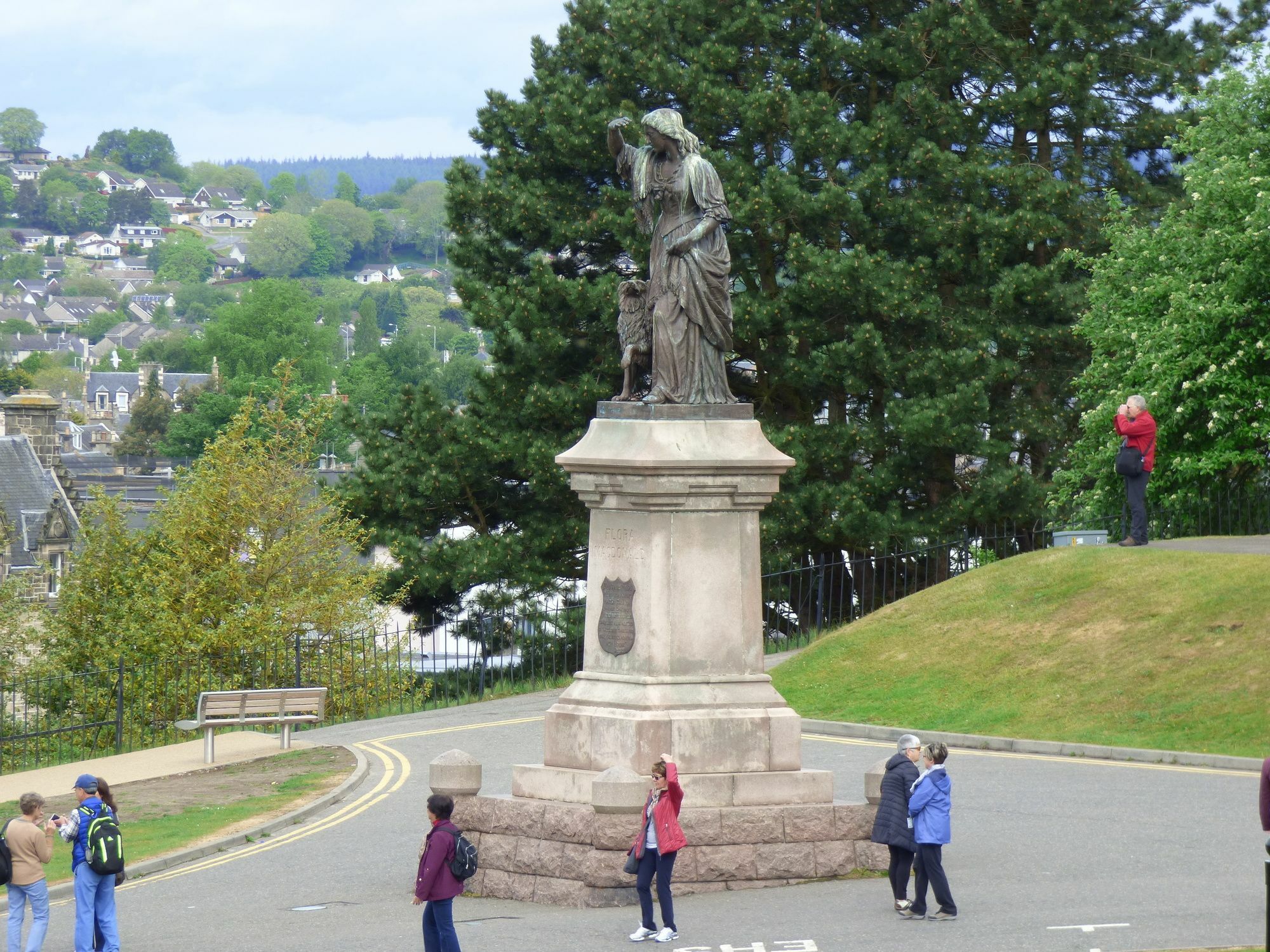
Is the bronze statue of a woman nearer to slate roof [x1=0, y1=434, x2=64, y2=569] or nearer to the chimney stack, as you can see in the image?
slate roof [x1=0, y1=434, x2=64, y2=569]

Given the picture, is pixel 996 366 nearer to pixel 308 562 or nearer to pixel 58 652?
pixel 308 562

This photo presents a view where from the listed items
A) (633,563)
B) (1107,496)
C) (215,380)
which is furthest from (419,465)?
(215,380)

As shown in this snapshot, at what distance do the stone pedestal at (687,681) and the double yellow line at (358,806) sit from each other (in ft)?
9.70

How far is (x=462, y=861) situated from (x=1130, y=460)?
14.8 meters

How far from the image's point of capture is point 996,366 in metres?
31.0

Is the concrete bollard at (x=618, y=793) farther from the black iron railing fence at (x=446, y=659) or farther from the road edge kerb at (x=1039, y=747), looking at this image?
the black iron railing fence at (x=446, y=659)

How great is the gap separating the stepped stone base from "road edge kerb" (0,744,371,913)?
10.2ft

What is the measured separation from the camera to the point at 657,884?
42.0ft

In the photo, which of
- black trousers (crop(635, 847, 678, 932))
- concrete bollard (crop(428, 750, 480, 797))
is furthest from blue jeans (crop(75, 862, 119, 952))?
black trousers (crop(635, 847, 678, 932))

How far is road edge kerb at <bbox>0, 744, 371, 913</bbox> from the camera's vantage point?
15.9 metres

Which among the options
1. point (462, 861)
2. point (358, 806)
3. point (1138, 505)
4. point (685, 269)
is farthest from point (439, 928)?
point (1138, 505)

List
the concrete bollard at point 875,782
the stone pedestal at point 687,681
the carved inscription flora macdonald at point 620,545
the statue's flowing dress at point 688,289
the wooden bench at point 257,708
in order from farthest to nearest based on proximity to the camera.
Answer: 1. the wooden bench at point 257,708
2. the statue's flowing dress at point 688,289
3. the carved inscription flora macdonald at point 620,545
4. the concrete bollard at point 875,782
5. the stone pedestal at point 687,681

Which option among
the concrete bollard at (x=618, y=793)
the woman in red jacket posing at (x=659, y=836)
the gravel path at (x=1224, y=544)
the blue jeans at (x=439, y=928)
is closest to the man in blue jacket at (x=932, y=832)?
the woman in red jacket posing at (x=659, y=836)

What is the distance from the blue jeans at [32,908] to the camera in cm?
1280
